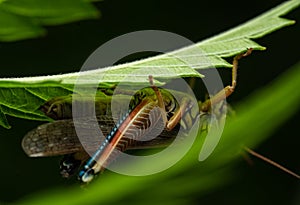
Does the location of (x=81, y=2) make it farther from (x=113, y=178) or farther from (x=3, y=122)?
(x=113, y=178)

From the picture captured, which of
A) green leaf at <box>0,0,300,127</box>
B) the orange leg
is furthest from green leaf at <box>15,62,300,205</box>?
green leaf at <box>0,0,300,127</box>

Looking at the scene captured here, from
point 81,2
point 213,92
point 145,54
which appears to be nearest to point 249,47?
point 81,2

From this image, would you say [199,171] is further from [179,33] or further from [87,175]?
[179,33]

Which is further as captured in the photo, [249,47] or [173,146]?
[173,146]

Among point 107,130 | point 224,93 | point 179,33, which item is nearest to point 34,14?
point 107,130

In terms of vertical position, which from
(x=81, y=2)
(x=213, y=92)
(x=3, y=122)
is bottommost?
(x=213, y=92)

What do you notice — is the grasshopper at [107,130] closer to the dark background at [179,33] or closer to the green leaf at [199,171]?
the green leaf at [199,171]

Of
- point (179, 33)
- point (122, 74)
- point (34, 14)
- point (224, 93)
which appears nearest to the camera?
point (122, 74)

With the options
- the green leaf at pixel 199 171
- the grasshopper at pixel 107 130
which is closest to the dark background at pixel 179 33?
the green leaf at pixel 199 171
